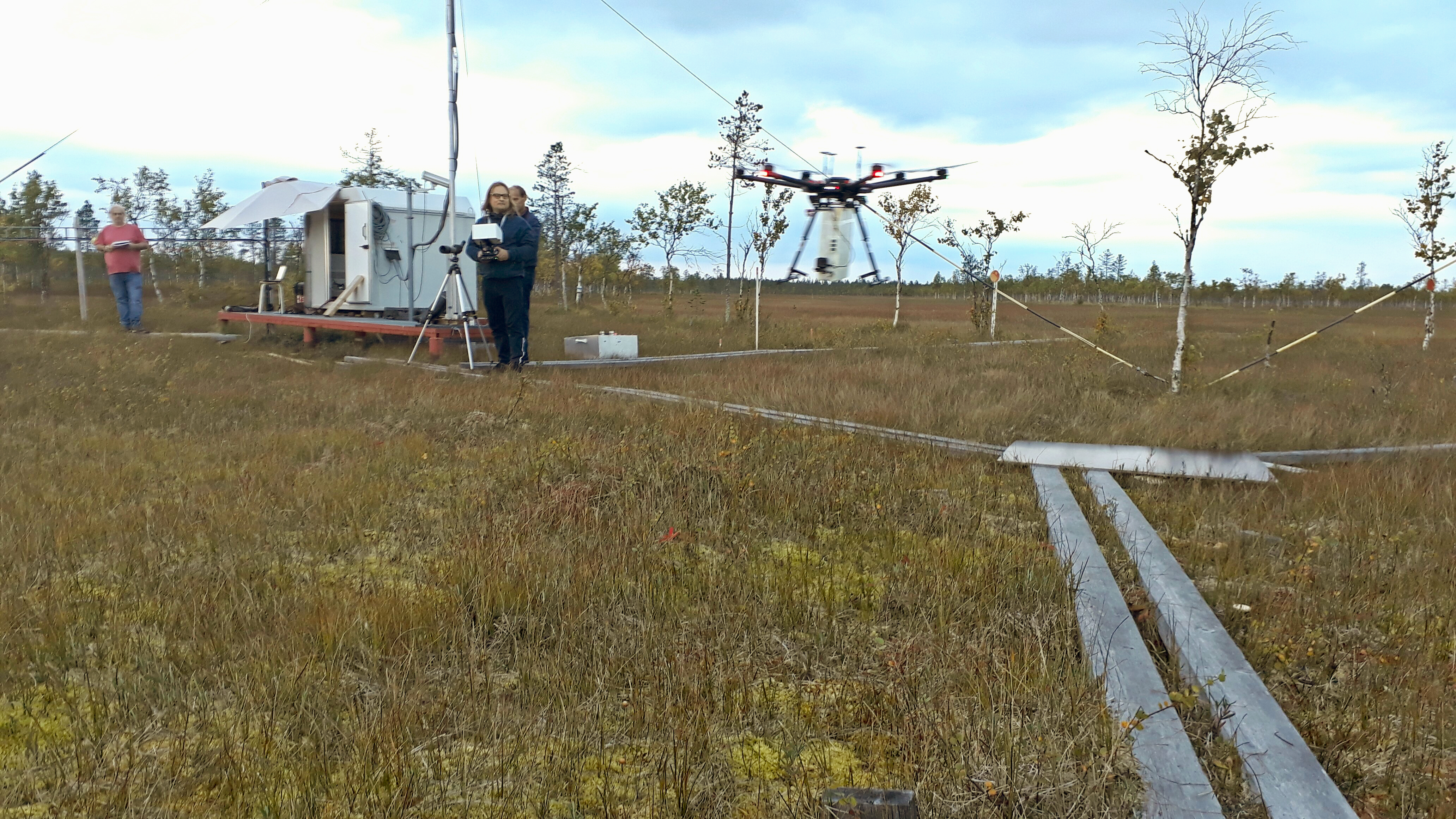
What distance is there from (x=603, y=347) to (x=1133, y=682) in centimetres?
1219

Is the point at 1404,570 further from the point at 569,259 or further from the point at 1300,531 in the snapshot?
the point at 569,259

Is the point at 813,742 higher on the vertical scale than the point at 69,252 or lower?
lower

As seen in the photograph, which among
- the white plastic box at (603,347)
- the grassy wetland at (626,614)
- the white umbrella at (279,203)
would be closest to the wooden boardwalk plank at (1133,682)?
the grassy wetland at (626,614)

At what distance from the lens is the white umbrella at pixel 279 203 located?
614 inches

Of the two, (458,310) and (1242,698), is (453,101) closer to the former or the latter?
(458,310)

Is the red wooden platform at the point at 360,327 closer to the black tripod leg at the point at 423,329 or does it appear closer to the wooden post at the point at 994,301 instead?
the black tripod leg at the point at 423,329

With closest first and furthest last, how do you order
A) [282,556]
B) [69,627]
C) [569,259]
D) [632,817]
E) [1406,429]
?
[632,817]
[69,627]
[282,556]
[1406,429]
[569,259]

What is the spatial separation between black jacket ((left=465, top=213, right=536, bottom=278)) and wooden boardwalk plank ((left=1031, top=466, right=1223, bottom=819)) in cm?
771

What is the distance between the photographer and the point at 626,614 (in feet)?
13.1

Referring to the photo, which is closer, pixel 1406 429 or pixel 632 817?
pixel 632 817

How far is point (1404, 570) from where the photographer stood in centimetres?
471

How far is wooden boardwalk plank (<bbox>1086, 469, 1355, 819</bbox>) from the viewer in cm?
250

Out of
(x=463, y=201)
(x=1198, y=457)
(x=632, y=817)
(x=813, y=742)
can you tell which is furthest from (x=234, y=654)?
(x=463, y=201)

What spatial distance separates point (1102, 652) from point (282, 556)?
3.69m
